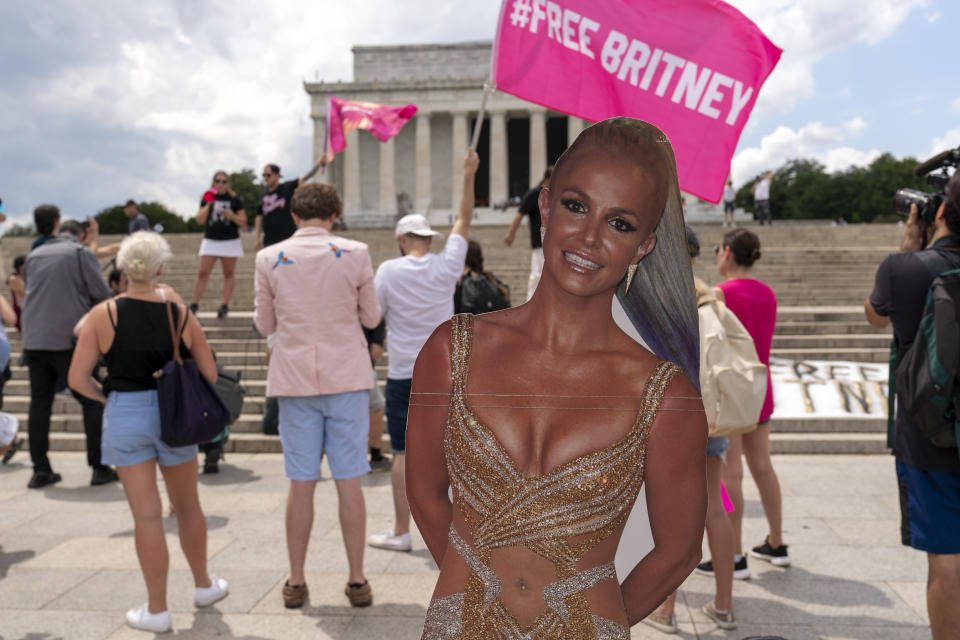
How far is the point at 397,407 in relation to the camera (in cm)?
430

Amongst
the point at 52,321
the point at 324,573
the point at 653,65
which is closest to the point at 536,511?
the point at 653,65

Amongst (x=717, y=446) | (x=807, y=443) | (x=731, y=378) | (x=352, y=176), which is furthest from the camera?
(x=352, y=176)

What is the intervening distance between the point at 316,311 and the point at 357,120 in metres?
3.71

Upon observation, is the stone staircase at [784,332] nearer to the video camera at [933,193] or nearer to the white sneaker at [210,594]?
the white sneaker at [210,594]

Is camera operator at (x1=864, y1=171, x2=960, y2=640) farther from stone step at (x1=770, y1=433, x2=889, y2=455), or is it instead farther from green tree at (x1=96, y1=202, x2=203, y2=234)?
green tree at (x1=96, y1=202, x2=203, y2=234)

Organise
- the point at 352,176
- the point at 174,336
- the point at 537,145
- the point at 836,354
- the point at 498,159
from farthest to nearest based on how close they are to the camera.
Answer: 1. the point at 352,176
2. the point at 537,145
3. the point at 498,159
4. the point at 836,354
5. the point at 174,336

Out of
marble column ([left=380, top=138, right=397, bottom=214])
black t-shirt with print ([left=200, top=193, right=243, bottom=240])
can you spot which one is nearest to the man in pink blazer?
black t-shirt with print ([left=200, top=193, right=243, bottom=240])

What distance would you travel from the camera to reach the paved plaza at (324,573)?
3.83 m

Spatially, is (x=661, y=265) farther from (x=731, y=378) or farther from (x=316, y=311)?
(x=316, y=311)

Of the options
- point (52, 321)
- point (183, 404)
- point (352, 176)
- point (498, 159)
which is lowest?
point (183, 404)

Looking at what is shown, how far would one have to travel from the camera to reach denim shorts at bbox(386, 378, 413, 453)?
420cm

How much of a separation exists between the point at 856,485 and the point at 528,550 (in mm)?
6023

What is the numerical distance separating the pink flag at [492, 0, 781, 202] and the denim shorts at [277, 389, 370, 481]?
7.98 ft

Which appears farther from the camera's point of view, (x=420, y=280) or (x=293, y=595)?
(x=293, y=595)
